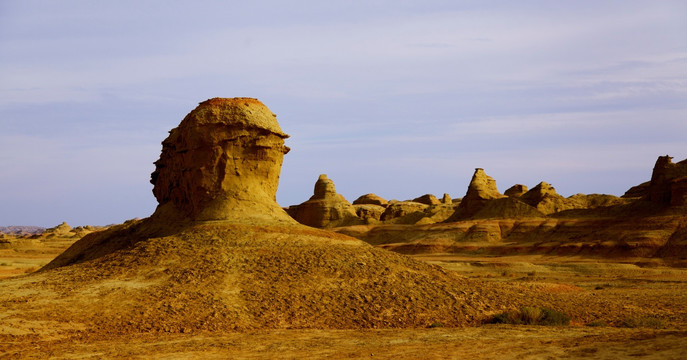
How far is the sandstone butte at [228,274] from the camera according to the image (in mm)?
18375

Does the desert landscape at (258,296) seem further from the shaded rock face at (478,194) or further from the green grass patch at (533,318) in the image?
the shaded rock face at (478,194)

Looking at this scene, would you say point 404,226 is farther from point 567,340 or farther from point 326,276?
point 567,340

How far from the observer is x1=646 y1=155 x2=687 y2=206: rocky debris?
5600 cm

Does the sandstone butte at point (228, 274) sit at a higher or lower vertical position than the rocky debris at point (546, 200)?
lower

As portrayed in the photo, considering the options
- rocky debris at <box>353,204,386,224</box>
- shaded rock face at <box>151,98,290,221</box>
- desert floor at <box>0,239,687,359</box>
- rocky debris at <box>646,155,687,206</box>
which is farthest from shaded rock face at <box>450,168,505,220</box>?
desert floor at <box>0,239,687,359</box>

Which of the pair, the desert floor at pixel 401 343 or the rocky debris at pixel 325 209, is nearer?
the desert floor at pixel 401 343

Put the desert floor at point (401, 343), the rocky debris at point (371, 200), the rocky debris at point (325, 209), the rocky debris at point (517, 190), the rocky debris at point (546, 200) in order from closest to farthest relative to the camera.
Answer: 1. the desert floor at point (401, 343)
2. the rocky debris at point (546, 200)
3. the rocky debris at point (325, 209)
4. the rocky debris at point (517, 190)
5. the rocky debris at point (371, 200)

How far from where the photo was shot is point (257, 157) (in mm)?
26562

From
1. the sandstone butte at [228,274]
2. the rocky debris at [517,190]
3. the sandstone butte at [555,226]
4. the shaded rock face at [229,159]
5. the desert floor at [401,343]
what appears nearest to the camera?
the desert floor at [401,343]

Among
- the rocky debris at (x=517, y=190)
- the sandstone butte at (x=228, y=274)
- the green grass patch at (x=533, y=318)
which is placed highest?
the rocky debris at (x=517, y=190)

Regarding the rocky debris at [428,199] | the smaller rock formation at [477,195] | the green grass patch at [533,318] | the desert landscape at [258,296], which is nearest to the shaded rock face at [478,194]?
the smaller rock formation at [477,195]

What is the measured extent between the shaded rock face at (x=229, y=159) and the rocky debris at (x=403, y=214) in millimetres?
55253

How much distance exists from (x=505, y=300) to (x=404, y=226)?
51.1m

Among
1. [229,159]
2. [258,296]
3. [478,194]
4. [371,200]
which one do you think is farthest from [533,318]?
[371,200]
